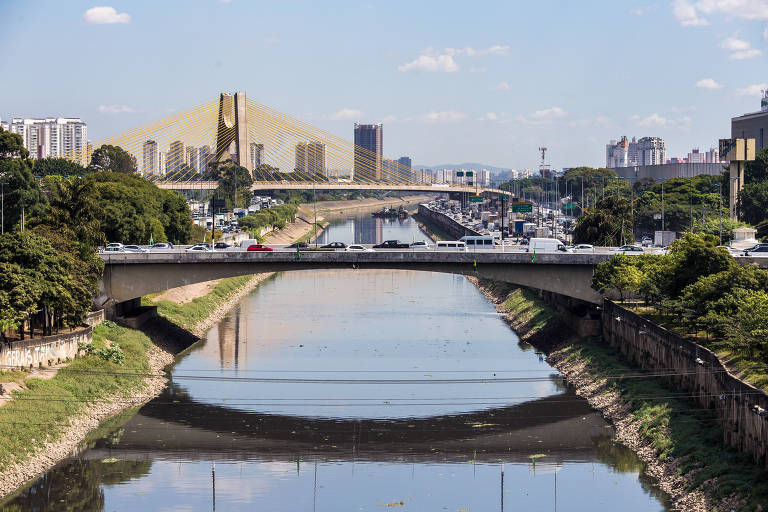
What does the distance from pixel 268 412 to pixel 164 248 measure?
26.6 metres

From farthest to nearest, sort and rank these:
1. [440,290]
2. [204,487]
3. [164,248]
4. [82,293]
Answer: [440,290] < [164,248] < [82,293] < [204,487]

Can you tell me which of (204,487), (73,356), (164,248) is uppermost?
(164,248)

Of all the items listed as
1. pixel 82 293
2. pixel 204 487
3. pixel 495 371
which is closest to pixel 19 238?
pixel 82 293

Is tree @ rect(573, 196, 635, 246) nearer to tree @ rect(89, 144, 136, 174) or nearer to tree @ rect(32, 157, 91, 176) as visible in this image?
tree @ rect(32, 157, 91, 176)

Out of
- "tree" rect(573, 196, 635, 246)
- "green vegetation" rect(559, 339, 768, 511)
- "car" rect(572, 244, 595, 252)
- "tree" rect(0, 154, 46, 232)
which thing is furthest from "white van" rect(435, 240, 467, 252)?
"tree" rect(0, 154, 46, 232)

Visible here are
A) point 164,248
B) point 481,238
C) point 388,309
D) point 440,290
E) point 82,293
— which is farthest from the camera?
point 440,290

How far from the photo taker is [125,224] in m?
87.5

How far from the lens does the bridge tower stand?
6693 inches

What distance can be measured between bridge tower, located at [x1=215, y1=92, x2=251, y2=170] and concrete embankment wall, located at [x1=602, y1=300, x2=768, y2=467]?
362 feet

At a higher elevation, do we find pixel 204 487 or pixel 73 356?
pixel 73 356

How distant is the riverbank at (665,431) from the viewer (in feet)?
127

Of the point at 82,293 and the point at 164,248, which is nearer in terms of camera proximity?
the point at 82,293

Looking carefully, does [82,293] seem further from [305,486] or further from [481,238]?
[481,238]

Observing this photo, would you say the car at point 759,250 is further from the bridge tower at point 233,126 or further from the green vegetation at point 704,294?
the bridge tower at point 233,126
